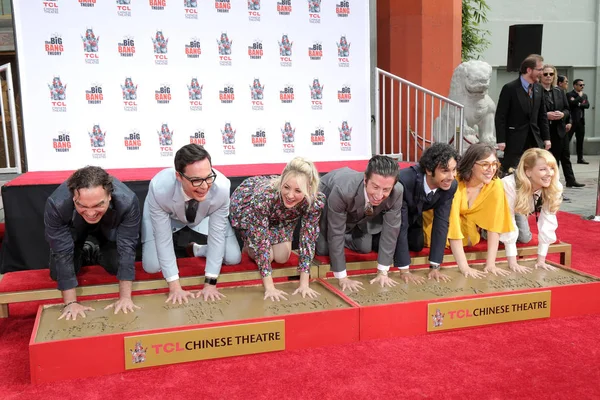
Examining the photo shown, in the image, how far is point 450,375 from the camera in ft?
7.00

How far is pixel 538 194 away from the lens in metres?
3.27

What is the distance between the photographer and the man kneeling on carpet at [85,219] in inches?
88.4

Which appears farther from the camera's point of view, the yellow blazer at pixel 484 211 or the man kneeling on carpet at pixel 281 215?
the yellow blazer at pixel 484 211

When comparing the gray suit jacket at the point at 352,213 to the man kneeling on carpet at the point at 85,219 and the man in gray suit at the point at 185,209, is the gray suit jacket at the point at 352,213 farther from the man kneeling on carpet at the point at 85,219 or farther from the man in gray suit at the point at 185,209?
the man kneeling on carpet at the point at 85,219

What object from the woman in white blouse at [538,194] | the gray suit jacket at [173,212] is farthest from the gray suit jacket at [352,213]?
the woman in white blouse at [538,194]

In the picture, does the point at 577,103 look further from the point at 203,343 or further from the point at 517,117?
the point at 203,343

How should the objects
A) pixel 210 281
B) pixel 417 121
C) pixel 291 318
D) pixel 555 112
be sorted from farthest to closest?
1. pixel 417 121
2. pixel 555 112
3. pixel 210 281
4. pixel 291 318

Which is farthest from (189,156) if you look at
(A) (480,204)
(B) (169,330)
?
(A) (480,204)

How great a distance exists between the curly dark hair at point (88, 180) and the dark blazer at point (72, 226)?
12 cm

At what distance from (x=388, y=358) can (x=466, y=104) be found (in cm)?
512

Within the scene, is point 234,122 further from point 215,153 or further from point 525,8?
point 525,8

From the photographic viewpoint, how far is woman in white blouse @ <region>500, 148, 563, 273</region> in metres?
3.10

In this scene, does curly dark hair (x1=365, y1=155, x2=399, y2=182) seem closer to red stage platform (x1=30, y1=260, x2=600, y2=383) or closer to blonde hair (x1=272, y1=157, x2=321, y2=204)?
blonde hair (x1=272, y1=157, x2=321, y2=204)

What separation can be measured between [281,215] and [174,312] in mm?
720
